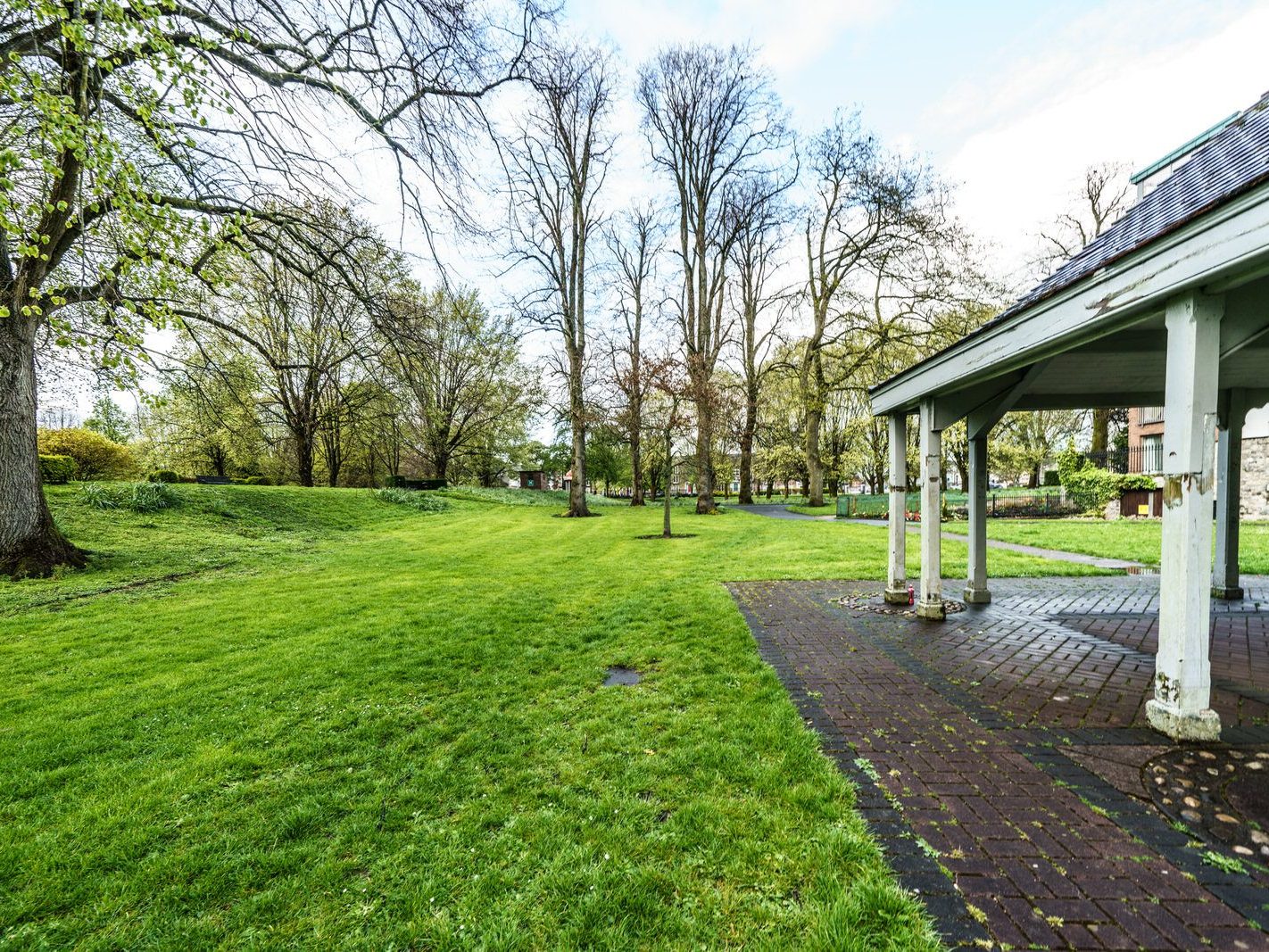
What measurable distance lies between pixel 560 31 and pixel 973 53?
6.93 m

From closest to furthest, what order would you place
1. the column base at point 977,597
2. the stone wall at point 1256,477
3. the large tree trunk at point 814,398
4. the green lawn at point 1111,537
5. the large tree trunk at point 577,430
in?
the column base at point 977,597 < the green lawn at point 1111,537 < the stone wall at point 1256,477 < the large tree trunk at point 577,430 < the large tree trunk at point 814,398

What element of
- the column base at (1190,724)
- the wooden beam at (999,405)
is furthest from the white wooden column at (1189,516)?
the wooden beam at (999,405)

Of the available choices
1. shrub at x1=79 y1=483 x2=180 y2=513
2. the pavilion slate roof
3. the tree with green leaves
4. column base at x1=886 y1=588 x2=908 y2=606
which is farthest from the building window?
the tree with green leaves

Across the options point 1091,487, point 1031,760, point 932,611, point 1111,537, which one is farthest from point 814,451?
point 1031,760

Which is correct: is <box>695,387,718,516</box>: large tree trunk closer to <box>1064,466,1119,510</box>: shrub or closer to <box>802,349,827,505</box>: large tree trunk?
<box>802,349,827,505</box>: large tree trunk

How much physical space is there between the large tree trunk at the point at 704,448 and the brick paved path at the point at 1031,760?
11.5 meters

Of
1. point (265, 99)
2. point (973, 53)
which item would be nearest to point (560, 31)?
point (265, 99)

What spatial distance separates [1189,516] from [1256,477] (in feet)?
62.5

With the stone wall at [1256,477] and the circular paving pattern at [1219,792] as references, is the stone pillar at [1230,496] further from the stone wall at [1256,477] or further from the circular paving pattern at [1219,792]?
the stone wall at [1256,477]

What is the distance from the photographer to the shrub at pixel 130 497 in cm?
1142

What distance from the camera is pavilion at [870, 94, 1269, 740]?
9.16 feet

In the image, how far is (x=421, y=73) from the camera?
5648mm

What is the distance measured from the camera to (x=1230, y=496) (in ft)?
21.4

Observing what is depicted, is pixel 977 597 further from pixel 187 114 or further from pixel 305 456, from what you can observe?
pixel 305 456
